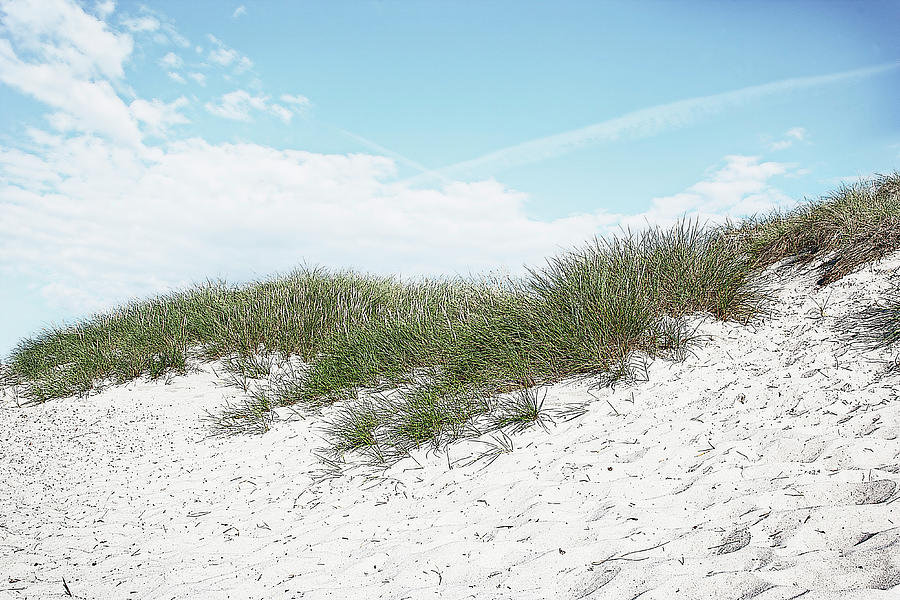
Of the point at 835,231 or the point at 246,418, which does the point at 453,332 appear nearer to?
the point at 246,418

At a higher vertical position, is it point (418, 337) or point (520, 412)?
point (418, 337)

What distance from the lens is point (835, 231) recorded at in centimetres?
666

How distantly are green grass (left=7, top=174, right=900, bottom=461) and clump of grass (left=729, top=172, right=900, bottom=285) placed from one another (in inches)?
0.7

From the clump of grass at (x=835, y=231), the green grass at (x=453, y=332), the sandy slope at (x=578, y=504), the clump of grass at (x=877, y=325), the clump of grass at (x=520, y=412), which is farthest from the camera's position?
the clump of grass at (x=835, y=231)

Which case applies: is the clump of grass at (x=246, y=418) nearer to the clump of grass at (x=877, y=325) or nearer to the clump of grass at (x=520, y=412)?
the clump of grass at (x=520, y=412)

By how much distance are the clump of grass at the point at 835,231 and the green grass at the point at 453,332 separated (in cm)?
2

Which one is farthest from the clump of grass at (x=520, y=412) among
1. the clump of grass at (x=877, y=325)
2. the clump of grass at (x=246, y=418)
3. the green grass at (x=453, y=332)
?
the clump of grass at (x=246, y=418)

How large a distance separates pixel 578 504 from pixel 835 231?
5093 mm

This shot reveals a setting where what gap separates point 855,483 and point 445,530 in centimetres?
207

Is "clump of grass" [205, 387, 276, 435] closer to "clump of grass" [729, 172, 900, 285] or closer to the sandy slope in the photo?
the sandy slope

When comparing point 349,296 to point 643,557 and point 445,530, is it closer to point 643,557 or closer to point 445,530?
point 445,530

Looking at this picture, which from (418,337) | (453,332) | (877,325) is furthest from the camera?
(418,337)

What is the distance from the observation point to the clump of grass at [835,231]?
238 inches

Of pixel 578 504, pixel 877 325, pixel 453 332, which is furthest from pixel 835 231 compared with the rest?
pixel 578 504
